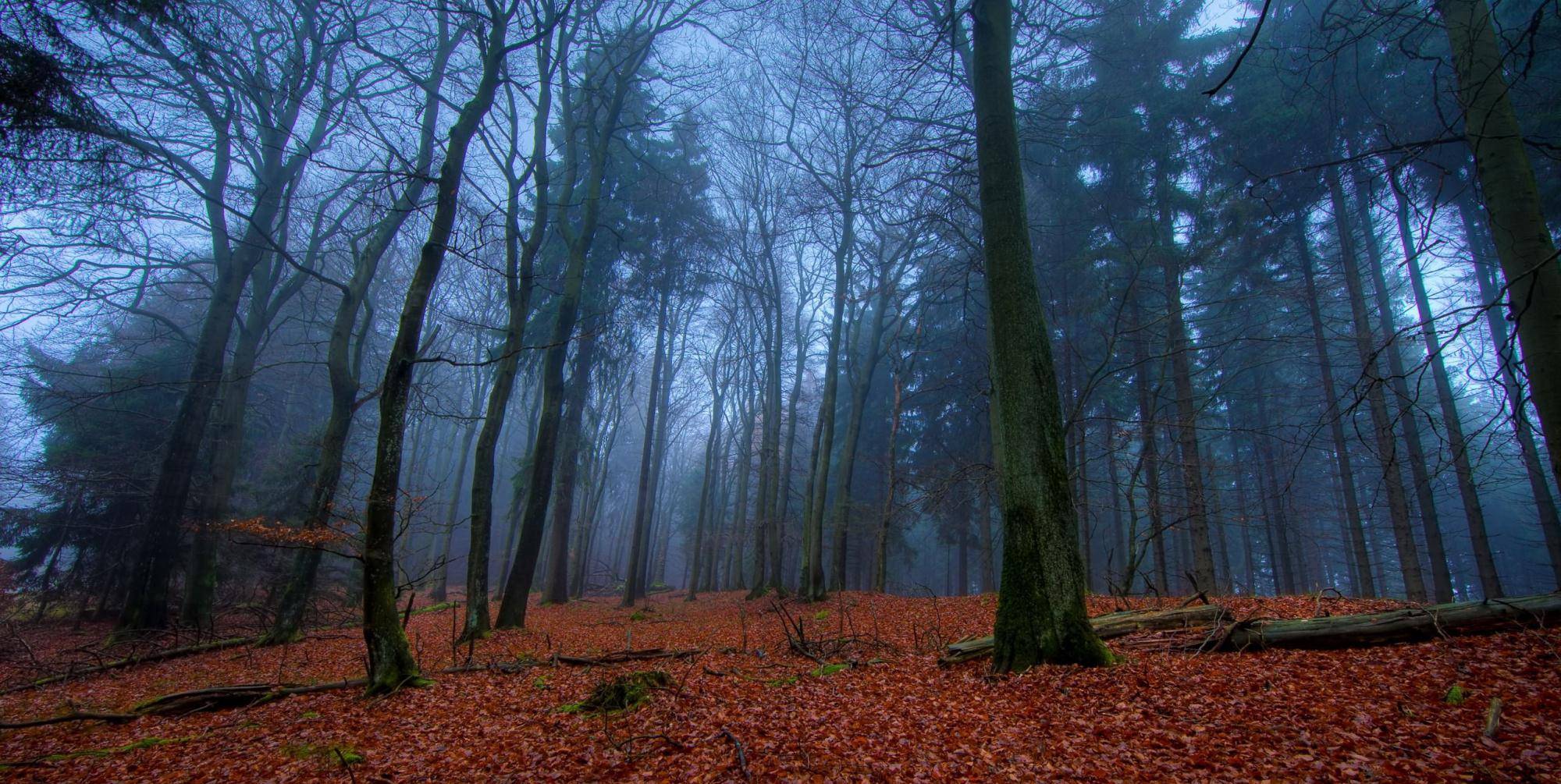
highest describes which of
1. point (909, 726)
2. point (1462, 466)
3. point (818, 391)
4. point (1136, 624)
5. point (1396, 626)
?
point (818, 391)

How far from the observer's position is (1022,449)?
204 inches

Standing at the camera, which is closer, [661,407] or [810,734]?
[810,734]

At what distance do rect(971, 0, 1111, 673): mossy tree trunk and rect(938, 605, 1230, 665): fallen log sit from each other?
50 cm

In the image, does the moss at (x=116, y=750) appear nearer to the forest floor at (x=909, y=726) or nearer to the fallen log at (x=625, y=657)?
the forest floor at (x=909, y=726)

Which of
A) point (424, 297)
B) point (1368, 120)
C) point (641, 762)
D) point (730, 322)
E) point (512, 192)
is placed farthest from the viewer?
point (730, 322)

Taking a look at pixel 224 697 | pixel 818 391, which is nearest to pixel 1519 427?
pixel 224 697

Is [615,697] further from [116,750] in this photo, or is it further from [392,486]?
[116,750]

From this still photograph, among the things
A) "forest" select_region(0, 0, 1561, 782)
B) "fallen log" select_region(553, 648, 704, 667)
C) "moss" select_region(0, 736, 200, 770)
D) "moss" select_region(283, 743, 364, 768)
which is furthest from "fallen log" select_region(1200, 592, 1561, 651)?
"moss" select_region(0, 736, 200, 770)

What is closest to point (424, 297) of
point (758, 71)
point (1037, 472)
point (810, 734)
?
point (810, 734)

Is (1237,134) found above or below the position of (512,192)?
above

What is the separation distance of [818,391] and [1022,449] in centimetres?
1942

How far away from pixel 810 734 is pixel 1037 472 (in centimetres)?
270

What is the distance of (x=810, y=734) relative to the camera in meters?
4.14

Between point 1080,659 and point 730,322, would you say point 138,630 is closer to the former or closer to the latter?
point 1080,659
